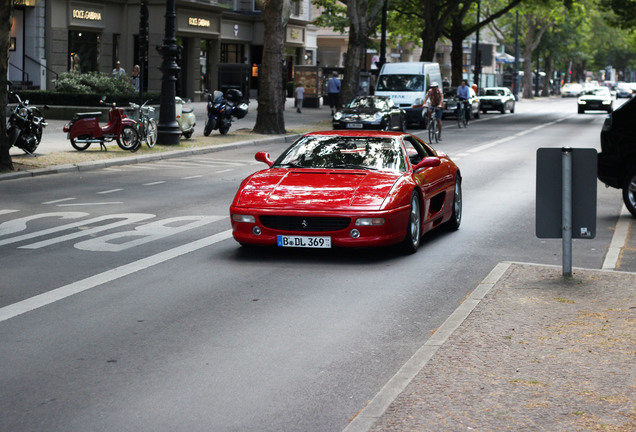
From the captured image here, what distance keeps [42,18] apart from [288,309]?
129 ft

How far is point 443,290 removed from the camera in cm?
966

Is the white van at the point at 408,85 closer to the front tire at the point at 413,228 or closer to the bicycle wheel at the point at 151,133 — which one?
the bicycle wheel at the point at 151,133

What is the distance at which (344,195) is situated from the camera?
36.5 ft

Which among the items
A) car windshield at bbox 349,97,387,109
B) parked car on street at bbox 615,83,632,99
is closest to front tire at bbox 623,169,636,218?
car windshield at bbox 349,97,387,109

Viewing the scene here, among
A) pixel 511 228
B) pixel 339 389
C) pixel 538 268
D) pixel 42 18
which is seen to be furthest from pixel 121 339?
pixel 42 18

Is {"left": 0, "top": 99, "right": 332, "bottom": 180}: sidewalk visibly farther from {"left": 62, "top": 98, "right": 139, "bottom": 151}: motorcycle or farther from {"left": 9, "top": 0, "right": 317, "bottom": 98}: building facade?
{"left": 9, "top": 0, "right": 317, "bottom": 98}: building facade

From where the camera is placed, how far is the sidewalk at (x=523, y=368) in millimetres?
5598

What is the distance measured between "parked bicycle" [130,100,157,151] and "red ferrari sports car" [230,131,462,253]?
1432 centimetres

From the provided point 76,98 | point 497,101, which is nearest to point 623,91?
point 497,101

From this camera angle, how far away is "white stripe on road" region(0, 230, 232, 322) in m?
8.66

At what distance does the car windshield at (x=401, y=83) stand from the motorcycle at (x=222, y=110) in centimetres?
1007

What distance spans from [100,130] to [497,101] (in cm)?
4009

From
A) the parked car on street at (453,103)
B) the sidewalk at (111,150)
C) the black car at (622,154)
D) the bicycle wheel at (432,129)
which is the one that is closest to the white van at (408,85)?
the sidewalk at (111,150)

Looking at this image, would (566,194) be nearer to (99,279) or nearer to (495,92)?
(99,279)
